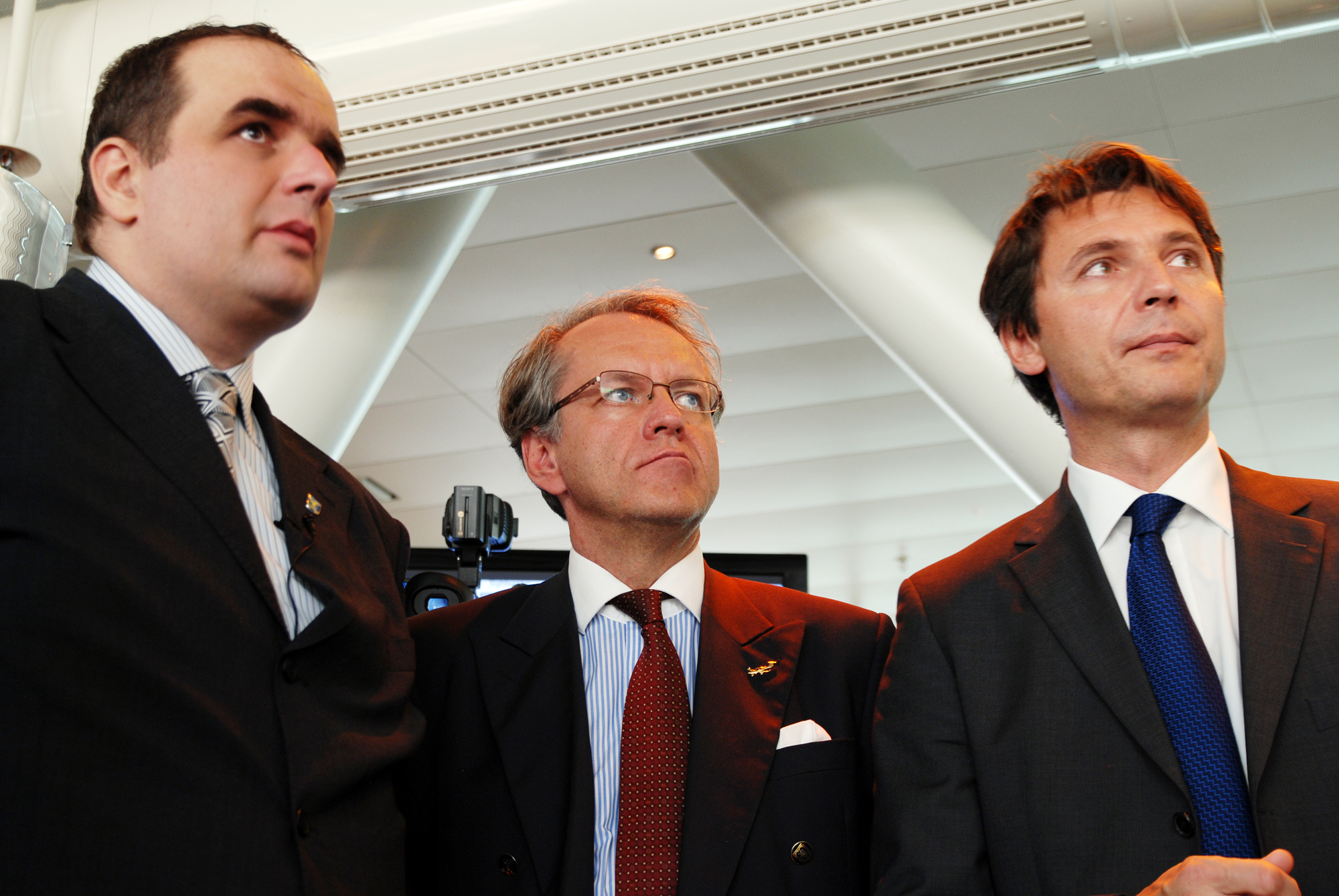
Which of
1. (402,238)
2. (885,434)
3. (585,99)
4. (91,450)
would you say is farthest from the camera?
(885,434)

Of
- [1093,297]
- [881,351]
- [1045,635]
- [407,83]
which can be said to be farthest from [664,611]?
[881,351]

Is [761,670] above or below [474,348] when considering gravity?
below

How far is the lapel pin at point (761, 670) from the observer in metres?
1.86

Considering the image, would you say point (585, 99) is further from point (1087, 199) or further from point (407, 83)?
point (1087, 199)

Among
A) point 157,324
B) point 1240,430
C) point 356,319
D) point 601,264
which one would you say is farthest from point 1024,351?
point 1240,430

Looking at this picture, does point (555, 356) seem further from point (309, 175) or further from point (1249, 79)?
point (1249, 79)

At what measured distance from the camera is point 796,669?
1.90 meters

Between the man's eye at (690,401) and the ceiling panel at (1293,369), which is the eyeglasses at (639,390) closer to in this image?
the man's eye at (690,401)

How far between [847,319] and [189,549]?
474 centimetres

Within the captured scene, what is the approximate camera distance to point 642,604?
6.46ft

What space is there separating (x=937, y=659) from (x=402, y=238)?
2.27 m

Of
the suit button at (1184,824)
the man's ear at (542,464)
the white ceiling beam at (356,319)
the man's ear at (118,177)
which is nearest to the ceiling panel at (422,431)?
the white ceiling beam at (356,319)

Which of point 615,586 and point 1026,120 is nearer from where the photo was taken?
point 615,586

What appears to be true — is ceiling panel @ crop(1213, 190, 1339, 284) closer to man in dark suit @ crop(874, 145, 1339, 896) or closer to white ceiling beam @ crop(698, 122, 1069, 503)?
white ceiling beam @ crop(698, 122, 1069, 503)
